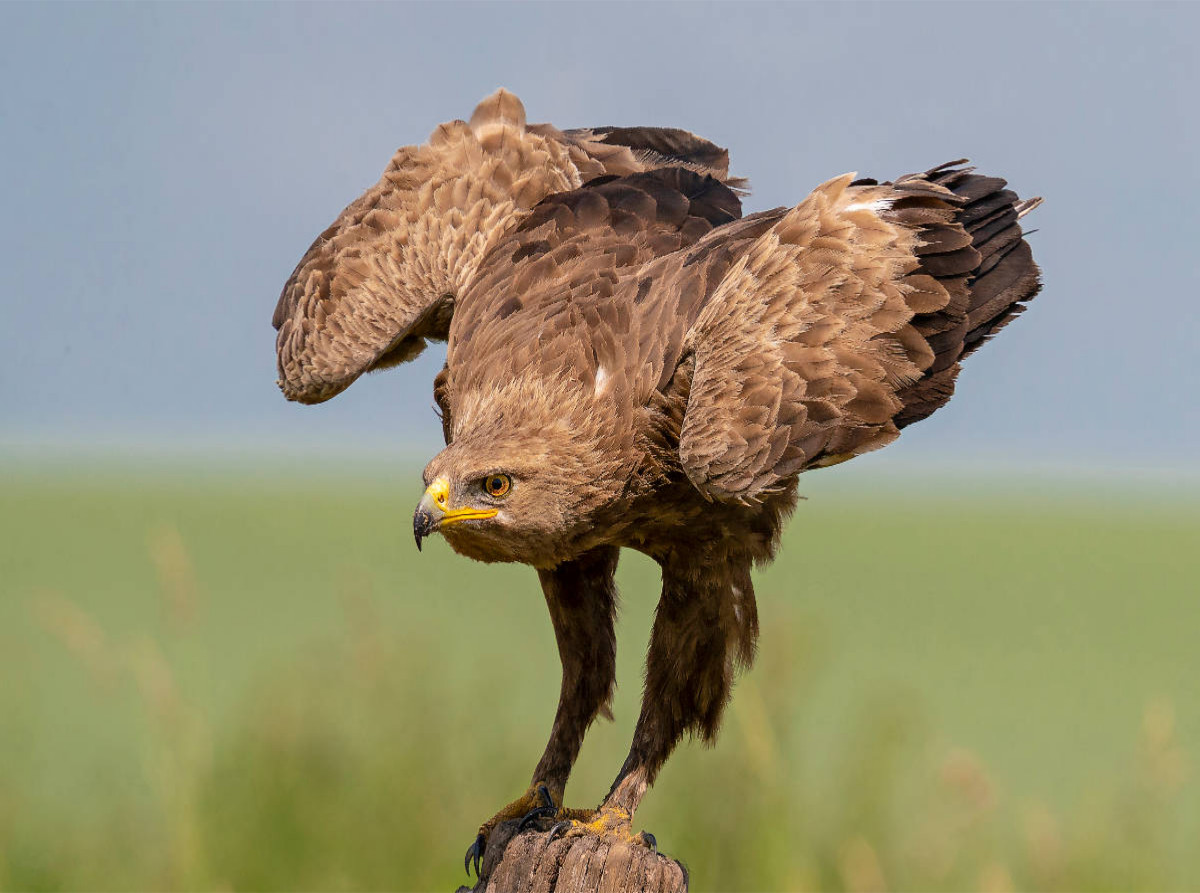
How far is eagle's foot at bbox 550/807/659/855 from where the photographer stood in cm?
514

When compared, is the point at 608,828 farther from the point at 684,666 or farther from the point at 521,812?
the point at 684,666

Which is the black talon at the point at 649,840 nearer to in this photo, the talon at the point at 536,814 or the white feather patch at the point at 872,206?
the talon at the point at 536,814

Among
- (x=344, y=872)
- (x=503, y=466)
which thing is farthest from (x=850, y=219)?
(x=344, y=872)

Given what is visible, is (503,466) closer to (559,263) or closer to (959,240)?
(559,263)

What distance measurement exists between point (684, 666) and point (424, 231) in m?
2.47

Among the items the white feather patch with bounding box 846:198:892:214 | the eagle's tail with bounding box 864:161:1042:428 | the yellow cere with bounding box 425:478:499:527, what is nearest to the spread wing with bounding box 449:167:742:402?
the yellow cere with bounding box 425:478:499:527

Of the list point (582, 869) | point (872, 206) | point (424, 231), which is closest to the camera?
point (582, 869)

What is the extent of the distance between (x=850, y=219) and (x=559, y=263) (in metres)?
1.26

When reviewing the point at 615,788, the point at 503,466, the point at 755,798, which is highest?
the point at 503,466

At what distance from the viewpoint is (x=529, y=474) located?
4.45 m

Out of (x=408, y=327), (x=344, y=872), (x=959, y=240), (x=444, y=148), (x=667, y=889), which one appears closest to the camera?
(x=667, y=889)

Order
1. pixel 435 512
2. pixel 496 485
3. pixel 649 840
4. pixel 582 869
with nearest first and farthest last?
pixel 435 512 → pixel 496 485 → pixel 582 869 → pixel 649 840

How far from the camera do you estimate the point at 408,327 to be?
19.5ft

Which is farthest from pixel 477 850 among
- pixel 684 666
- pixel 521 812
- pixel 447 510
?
pixel 447 510
